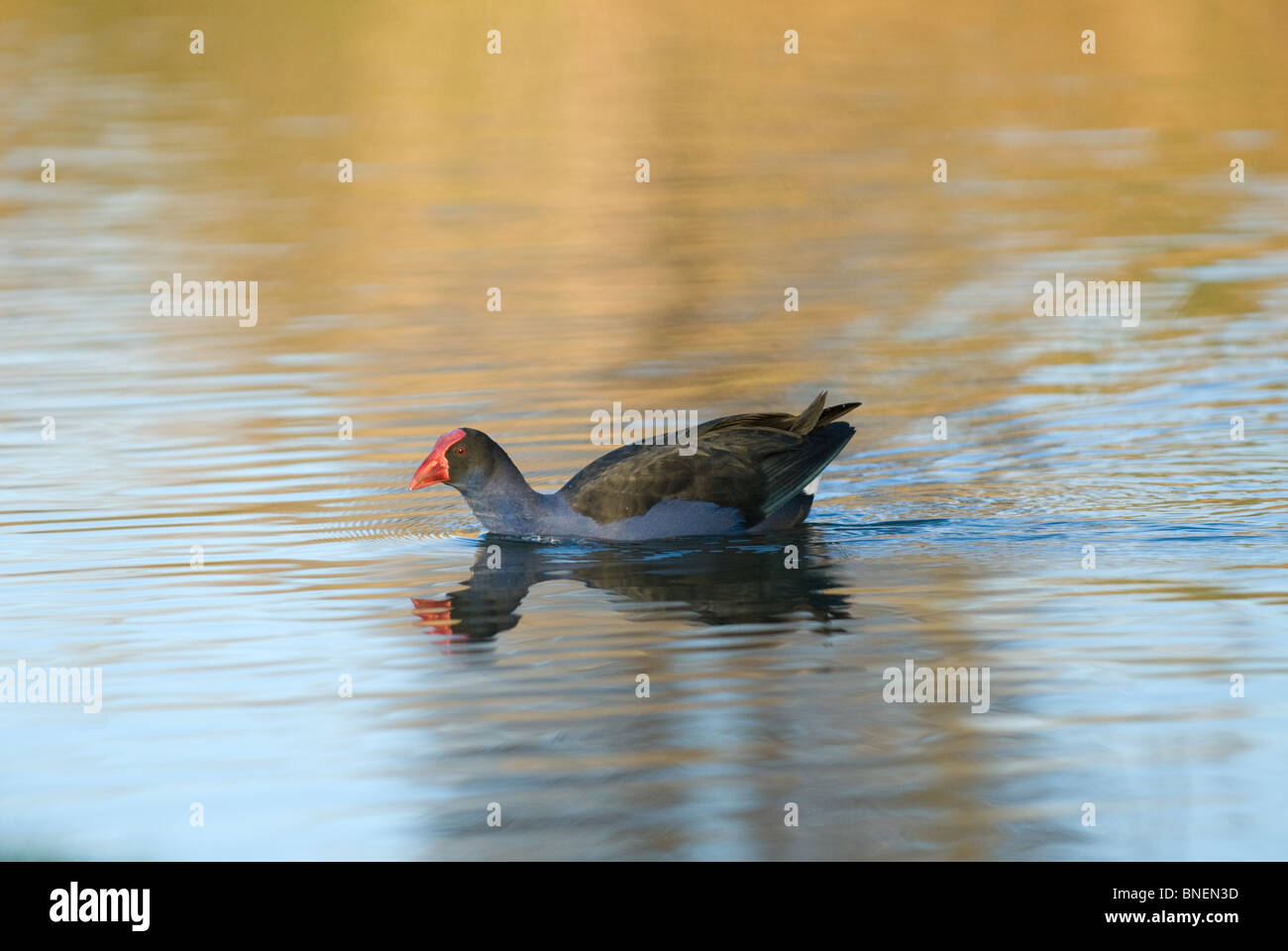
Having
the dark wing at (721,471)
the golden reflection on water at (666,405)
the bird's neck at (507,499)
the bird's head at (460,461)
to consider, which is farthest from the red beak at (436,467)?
the dark wing at (721,471)

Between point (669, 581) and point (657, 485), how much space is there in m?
0.82

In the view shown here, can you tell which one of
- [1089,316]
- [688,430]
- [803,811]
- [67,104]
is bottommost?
[803,811]

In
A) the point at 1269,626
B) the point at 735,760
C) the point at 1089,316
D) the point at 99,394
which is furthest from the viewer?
the point at 1089,316

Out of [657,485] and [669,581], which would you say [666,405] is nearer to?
[657,485]

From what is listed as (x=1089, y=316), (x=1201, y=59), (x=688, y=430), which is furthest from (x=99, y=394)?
(x=1201, y=59)

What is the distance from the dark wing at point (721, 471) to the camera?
39.7 ft

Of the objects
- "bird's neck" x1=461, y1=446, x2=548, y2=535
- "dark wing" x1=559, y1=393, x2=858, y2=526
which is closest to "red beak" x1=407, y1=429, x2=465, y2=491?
"bird's neck" x1=461, y1=446, x2=548, y2=535

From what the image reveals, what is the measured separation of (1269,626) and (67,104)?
2954cm

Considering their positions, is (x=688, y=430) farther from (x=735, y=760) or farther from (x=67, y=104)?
(x=67, y=104)

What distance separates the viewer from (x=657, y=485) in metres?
12.1

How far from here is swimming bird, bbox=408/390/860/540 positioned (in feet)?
39.8

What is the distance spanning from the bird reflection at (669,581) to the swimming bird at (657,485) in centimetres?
13

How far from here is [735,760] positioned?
28.0 feet

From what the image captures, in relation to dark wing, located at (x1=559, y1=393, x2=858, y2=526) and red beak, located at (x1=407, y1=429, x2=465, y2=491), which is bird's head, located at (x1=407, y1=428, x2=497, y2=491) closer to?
red beak, located at (x1=407, y1=429, x2=465, y2=491)
